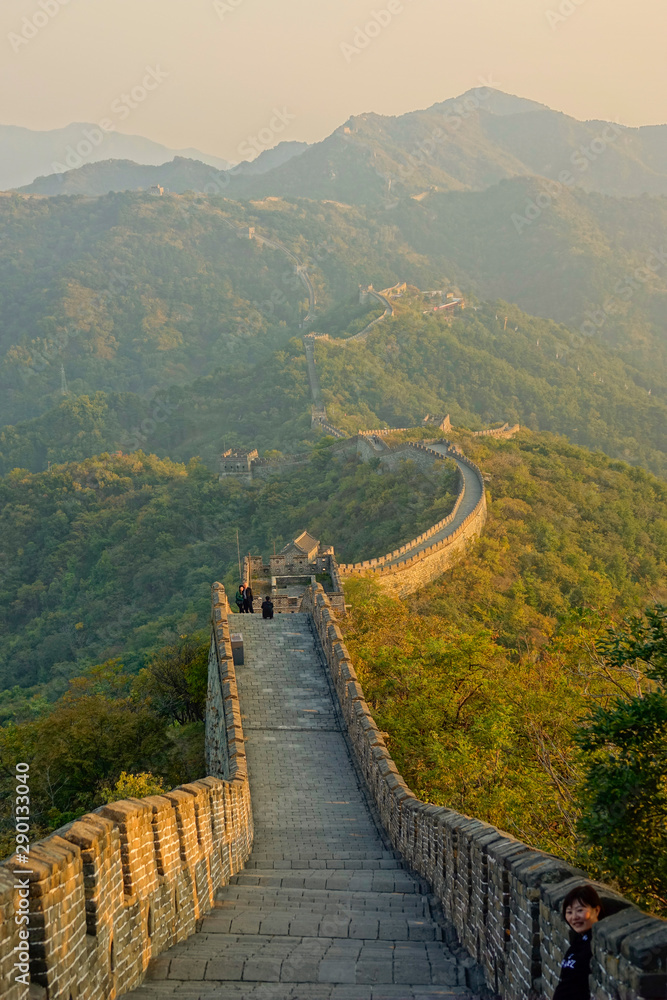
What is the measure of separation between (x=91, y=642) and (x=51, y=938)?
51447mm

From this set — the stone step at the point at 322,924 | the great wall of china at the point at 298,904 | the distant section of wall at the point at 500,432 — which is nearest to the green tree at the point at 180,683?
the great wall of china at the point at 298,904

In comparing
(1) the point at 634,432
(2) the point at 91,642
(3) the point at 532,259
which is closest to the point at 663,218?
(3) the point at 532,259

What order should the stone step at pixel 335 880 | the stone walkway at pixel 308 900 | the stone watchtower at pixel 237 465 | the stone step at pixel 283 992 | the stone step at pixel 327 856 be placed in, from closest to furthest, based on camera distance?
1. the stone step at pixel 283 992
2. the stone walkway at pixel 308 900
3. the stone step at pixel 335 880
4. the stone step at pixel 327 856
5. the stone watchtower at pixel 237 465

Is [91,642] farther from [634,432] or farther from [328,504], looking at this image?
[634,432]

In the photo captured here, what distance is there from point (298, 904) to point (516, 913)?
3.52 metres

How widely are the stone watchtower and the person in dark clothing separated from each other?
6868cm

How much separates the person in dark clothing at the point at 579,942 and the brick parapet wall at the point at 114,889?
101 inches

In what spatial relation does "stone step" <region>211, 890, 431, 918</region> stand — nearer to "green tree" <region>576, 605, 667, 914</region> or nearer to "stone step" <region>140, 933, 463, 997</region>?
"stone step" <region>140, 933, 463, 997</region>

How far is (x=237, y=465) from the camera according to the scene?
73875mm

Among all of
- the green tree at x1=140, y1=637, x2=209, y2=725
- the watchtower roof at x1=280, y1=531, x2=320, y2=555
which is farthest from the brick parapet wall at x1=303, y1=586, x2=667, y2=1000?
the watchtower roof at x1=280, y1=531, x2=320, y2=555

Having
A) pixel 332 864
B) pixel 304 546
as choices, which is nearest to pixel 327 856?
pixel 332 864

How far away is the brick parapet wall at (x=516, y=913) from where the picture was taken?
163 inches

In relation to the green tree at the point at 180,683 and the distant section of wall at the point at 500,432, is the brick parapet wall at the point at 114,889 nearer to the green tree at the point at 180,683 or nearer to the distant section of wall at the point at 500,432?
the green tree at the point at 180,683

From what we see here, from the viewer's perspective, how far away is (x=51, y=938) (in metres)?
4.80
